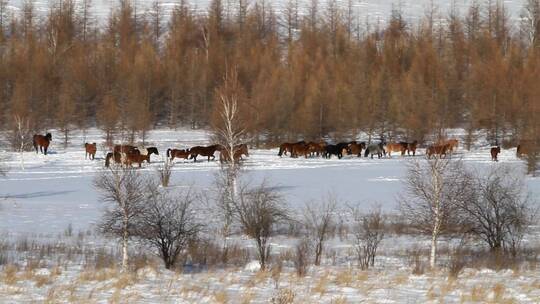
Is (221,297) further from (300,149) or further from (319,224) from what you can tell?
(300,149)

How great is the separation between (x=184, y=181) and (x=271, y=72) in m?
36.2

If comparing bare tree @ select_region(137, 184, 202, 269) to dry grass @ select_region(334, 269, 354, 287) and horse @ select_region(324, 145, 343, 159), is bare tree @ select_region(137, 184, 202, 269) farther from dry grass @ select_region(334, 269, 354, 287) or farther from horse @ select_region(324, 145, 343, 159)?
horse @ select_region(324, 145, 343, 159)

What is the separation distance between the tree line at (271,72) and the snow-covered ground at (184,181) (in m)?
8.64

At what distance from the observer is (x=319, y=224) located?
2020 cm

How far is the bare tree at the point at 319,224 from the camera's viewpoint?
52.0 ft

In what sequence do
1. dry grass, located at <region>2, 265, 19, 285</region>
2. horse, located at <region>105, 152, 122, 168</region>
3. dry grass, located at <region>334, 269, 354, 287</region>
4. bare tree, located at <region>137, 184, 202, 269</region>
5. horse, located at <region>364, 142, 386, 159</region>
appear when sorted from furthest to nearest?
horse, located at <region>364, 142, 386, 159</region>
horse, located at <region>105, 152, 122, 168</region>
bare tree, located at <region>137, 184, 202, 269</region>
dry grass, located at <region>334, 269, 354, 287</region>
dry grass, located at <region>2, 265, 19, 285</region>

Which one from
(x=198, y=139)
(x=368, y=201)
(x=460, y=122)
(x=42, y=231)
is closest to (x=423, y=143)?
(x=460, y=122)

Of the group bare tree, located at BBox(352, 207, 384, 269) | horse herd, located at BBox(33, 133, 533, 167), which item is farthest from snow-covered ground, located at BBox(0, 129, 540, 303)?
horse herd, located at BBox(33, 133, 533, 167)

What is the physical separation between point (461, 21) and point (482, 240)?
232 ft

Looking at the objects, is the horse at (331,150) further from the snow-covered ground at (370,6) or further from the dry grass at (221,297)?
the snow-covered ground at (370,6)

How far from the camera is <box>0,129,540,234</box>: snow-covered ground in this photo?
2234 centimetres

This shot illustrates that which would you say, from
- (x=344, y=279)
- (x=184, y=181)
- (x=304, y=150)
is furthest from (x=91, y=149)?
(x=344, y=279)

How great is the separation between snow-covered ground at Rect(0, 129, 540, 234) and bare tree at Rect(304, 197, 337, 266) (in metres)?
2.33

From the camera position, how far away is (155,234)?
15.1 metres
